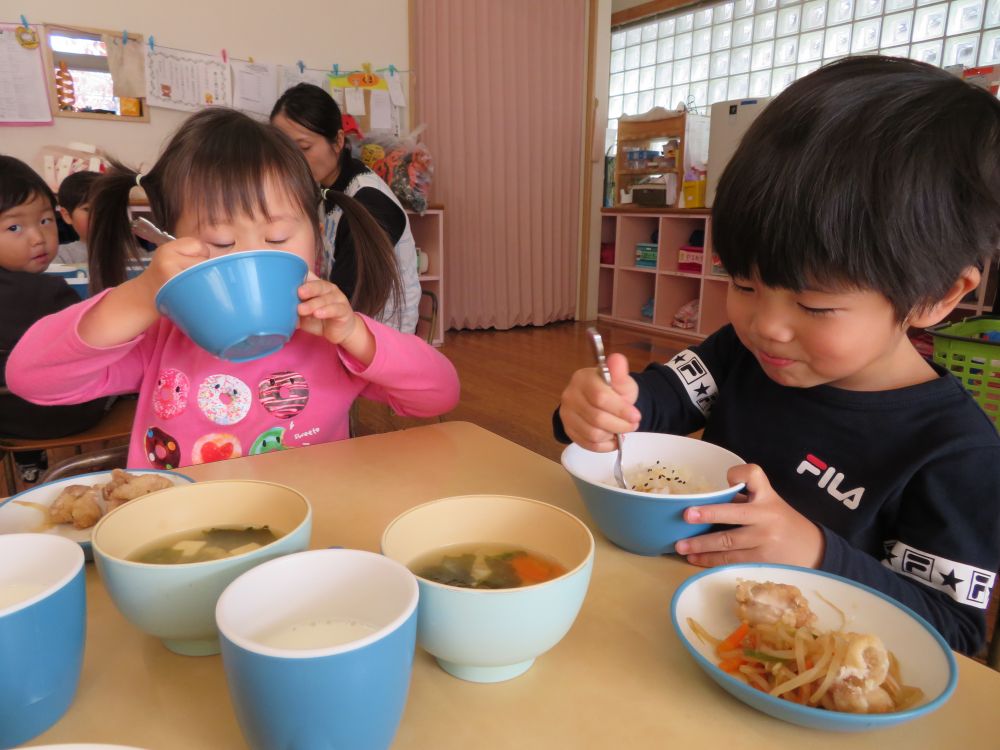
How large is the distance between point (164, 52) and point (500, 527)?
3.75 m

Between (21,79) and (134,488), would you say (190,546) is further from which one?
(21,79)

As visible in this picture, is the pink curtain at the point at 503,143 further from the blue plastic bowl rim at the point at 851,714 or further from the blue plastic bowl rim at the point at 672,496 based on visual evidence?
the blue plastic bowl rim at the point at 851,714

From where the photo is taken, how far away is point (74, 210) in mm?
2559

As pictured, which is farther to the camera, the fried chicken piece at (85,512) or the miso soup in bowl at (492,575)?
the fried chicken piece at (85,512)

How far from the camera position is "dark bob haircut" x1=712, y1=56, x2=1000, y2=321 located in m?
0.66

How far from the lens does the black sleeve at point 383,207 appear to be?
2512 millimetres

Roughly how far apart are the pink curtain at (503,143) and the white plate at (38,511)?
3.92 m

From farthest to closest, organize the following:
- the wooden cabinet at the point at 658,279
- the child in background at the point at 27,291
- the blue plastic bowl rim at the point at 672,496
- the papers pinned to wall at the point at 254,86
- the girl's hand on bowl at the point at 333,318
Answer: the wooden cabinet at the point at 658,279, the papers pinned to wall at the point at 254,86, the child in background at the point at 27,291, the girl's hand on bowl at the point at 333,318, the blue plastic bowl rim at the point at 672,496

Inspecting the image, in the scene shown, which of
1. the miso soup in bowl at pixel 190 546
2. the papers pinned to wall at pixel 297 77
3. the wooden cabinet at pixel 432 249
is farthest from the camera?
the wooden cabinet at pixel 432 249

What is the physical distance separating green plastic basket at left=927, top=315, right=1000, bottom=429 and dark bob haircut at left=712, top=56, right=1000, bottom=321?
102 cm

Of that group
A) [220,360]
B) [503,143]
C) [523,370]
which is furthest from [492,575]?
[503,143]

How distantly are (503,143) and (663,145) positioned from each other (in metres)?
1.11

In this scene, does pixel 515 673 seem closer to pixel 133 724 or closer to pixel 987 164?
pixel 133 724

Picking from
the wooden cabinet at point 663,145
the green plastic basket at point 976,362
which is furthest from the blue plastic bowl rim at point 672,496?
the wooden cabinet at point 663,145
